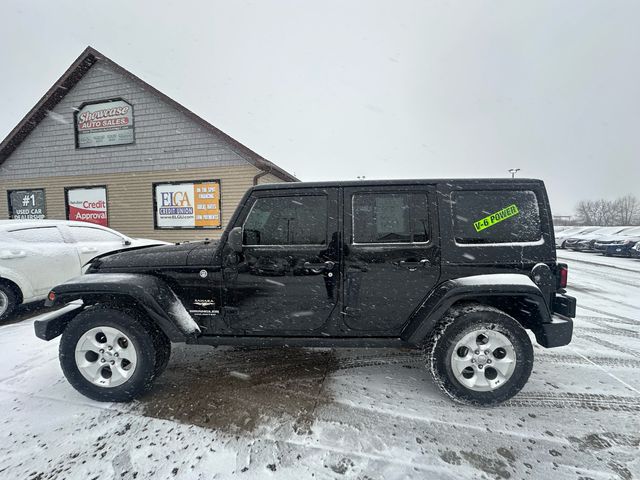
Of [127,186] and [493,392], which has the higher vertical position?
[127,186]

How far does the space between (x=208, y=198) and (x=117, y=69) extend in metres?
5.65

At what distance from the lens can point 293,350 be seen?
3.51m

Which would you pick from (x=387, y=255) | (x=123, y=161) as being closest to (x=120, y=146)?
(x=123, y=161)

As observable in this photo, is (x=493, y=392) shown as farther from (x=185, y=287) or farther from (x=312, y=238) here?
(x=185, y=287)

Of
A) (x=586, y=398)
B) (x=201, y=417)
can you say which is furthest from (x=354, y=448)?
(x=586, y=398)

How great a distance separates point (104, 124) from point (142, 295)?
36.8ft

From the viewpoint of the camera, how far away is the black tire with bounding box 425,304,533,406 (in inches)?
95.1

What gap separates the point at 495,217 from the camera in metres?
2.57

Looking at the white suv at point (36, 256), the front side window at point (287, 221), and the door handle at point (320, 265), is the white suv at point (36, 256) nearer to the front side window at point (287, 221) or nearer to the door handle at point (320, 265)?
the front side window at point (287, 221)

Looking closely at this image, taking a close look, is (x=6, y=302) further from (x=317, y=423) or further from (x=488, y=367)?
(x=488, y=367)

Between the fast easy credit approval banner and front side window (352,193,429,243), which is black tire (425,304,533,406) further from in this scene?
the fast easy credit approval banner

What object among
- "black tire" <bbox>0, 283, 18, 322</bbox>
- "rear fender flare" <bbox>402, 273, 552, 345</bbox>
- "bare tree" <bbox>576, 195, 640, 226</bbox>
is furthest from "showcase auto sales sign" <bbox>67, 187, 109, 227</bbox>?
"bare tree" <bbox>576, 195, 640, 226</bbox>

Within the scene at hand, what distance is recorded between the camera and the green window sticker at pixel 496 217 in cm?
257

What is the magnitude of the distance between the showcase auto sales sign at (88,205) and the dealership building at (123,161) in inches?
1.5
